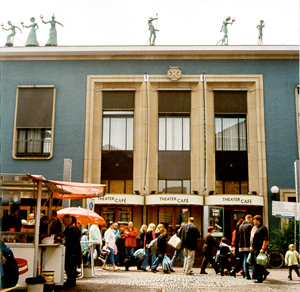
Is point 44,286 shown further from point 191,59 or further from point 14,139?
point 191,59

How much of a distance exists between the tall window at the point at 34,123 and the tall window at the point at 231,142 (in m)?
9.64

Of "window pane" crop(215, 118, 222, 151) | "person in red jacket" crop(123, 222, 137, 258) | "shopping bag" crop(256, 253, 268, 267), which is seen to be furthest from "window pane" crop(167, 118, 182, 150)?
→ "shopping bag" crop(256, 253, 268, 267)

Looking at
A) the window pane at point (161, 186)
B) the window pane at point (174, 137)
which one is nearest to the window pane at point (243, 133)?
the window pane at point (174, 137)

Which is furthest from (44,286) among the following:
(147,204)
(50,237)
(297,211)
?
(147,204)

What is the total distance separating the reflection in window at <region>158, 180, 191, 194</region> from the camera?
2586 cm

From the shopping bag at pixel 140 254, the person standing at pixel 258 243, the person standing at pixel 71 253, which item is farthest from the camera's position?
the shopping bag at pixel 140 254

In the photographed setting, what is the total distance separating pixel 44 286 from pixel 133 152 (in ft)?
54.4

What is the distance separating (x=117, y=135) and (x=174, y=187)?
4483mm

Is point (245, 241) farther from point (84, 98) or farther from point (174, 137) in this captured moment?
point (84, 98)

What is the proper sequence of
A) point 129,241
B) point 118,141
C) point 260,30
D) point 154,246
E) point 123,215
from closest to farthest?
point 154,246
point 129,241
point 123,215
point 118,141
point 260,30

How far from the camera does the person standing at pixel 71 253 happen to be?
11812 millimetres

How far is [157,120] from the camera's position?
26.6 meters

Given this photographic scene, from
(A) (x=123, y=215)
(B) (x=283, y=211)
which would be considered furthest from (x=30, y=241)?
(A) (x=123, y=215)

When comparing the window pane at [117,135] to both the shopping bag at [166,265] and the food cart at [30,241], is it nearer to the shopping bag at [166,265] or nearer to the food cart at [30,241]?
the shopping bag at [166,265]
